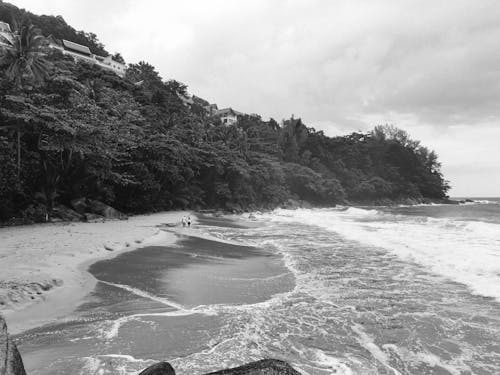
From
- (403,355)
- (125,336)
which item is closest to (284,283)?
(403,355)

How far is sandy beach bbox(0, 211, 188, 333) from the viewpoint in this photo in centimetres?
614

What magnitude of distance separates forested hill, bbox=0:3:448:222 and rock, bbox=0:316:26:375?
61.3ft

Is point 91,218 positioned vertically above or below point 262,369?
below

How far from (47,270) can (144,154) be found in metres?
24.4

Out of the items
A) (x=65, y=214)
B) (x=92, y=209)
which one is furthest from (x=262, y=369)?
(x=92, y=209)

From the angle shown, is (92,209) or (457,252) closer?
(457,252)

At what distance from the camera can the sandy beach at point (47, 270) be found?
6.14 meters

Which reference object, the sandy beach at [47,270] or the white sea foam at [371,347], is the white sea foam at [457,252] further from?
the sandy beach at [47,270]


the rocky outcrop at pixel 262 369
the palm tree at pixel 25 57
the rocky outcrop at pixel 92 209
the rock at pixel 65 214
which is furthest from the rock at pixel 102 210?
the rocky outcrop at pixel 262 369

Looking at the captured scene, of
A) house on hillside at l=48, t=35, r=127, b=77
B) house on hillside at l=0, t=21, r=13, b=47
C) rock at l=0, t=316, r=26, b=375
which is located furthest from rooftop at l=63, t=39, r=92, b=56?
rock at l=0, t=316, r=26, b=375

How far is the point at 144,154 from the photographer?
31766mm

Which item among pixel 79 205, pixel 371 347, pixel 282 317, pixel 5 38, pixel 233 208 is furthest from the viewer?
pixel 233 208

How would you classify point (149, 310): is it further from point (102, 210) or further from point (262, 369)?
point (102, 210)

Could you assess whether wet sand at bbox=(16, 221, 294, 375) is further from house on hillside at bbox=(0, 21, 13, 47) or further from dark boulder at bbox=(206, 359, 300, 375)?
house on hillside at bbox=(0, 21, 13, 47)
